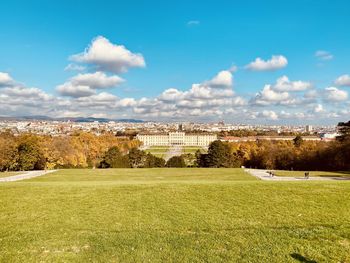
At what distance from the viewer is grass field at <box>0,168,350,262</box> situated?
25.4ft

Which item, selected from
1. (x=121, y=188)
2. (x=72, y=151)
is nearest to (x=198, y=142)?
(x=72, y=151)

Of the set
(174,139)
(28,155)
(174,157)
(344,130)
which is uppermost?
(344,130)

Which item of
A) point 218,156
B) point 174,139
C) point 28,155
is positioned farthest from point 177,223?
point 174,139

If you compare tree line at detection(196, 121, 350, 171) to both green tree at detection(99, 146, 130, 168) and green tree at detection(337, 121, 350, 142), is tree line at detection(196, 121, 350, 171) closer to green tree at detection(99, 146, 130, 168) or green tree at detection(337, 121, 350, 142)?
green tree at detection(337, 121, 350, 142)

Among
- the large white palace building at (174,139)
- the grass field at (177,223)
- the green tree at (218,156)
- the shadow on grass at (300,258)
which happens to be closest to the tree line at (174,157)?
the green tree at (218,156)

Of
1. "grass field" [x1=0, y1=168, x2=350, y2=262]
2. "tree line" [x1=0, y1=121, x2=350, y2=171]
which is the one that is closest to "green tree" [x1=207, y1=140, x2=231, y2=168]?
"tree line" [x1=0, y1=121, x2=350, y2=171]

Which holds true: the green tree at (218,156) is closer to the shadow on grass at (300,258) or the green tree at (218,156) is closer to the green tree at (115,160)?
the green tree at (115,160)

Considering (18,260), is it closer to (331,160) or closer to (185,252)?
(185,252)

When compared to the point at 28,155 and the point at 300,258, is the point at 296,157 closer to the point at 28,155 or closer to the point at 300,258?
the point at 28,155

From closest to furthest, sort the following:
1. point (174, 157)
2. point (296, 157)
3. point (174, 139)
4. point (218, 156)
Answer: point (218, 156) → point (296, 157) → point (174, 157) → point (174, 139)

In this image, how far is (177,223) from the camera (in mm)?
10195

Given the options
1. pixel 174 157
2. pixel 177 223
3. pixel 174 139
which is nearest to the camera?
pixel 177 223

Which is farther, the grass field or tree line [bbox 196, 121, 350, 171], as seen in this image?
tree line [bbox 196, 121, 350, 171]

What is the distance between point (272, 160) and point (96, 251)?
208 ft
